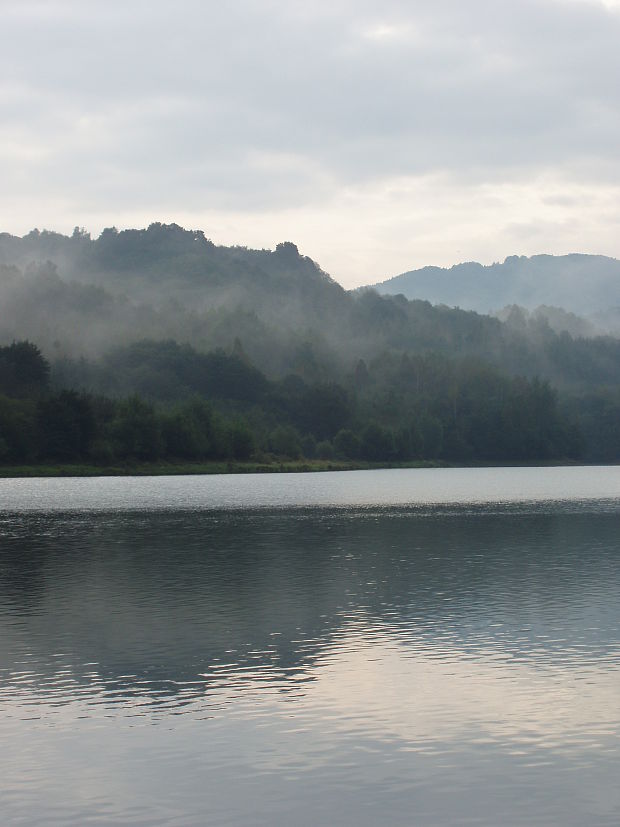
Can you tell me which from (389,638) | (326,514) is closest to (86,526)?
(326,514)

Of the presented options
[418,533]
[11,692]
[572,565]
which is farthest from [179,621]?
[418,533]

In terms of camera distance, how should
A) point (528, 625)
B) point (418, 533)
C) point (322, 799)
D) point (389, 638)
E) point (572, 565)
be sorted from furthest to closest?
point (418, 533), point (572, 565), point (528, 625), point (389, 638), point (322, 799)

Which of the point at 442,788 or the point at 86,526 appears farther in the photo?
the point at 86,526

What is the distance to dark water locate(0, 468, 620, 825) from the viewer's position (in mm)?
23438

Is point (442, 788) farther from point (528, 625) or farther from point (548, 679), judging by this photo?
point (528, 625)

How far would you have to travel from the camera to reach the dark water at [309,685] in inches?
923

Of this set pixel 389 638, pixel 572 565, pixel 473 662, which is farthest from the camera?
pixel 572 565

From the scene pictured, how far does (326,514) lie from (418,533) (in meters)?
24.6

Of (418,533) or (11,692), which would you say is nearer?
(11,692)

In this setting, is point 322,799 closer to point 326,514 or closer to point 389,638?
point 389,638

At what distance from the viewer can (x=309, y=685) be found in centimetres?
3384

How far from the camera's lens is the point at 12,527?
9519 centimetres

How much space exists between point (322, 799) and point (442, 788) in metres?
2.88

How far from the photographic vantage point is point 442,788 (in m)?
23.9
